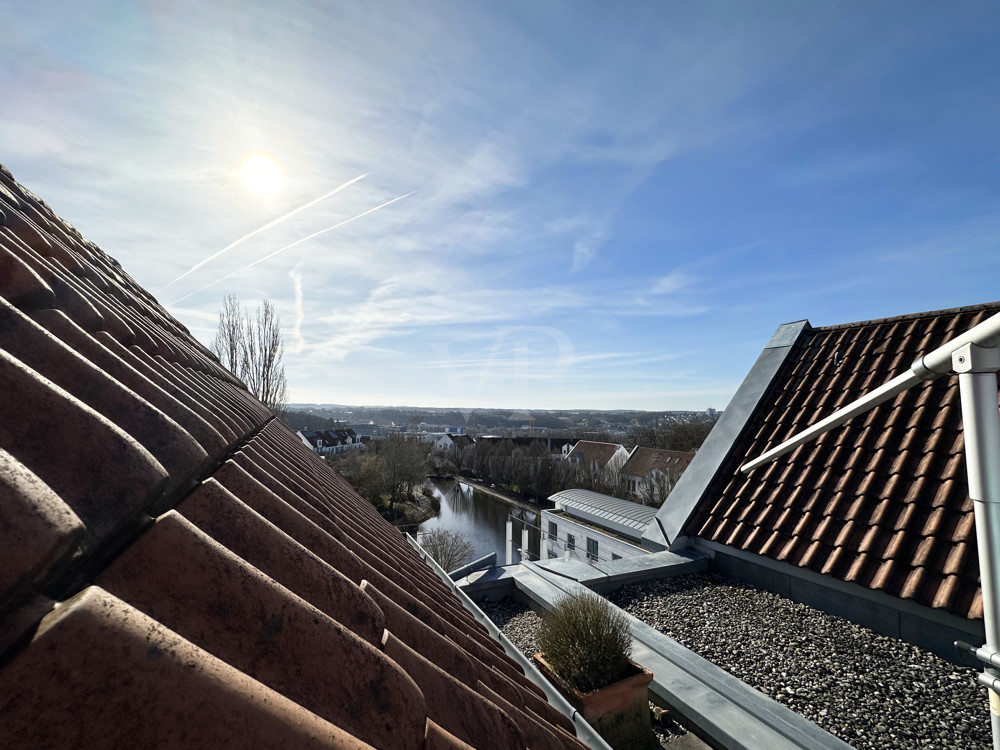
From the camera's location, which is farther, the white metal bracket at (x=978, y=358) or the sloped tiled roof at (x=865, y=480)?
the sloped tiled roof at (x=865, y=480)

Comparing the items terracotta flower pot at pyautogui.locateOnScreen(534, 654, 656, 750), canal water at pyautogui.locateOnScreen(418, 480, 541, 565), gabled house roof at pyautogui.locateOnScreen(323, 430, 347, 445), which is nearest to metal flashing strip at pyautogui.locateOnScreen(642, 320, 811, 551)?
terracotta flower pot at pyautogui.locateOnScreen(534, 654, 656, 750)

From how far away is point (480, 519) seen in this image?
37.3 meters

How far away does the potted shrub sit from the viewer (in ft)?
11.5

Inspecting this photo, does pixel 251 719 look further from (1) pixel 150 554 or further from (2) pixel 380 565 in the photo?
(2) pixel 380 565

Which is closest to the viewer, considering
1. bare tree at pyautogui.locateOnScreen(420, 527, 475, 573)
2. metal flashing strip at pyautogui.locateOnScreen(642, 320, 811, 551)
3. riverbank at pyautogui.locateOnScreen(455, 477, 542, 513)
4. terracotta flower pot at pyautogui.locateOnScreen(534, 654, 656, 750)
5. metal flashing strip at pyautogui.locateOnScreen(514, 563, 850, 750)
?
metal flashing strip at pyautogui.locateOnScreen(514, 563, 850, 750)

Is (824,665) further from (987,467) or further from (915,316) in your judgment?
(915,316)

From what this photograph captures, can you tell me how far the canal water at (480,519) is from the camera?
27.6 meters

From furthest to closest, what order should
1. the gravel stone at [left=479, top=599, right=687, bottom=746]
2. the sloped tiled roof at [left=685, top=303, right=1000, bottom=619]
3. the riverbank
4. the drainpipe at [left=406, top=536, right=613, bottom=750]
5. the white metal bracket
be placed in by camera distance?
the riverbank, the sloped tiled roof at [left=685, top=303, right=1000, bottom=619], the gravel stone at [left=479, top=599, right=687, bottom=746], the white metal bracket, the drainpipe at [left=406, top=536, right=613, bottom=750]

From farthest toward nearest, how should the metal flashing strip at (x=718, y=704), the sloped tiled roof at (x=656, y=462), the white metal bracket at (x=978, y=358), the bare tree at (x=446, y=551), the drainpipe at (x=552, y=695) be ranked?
the sloped tiled roof at (x=656, y=462), the bare tree at (x=446, y=551), the metal flashing strip at (x=718, y=704), the white metal bracket at (x=978, y=358), the drainpipe at (x=552, y=695)

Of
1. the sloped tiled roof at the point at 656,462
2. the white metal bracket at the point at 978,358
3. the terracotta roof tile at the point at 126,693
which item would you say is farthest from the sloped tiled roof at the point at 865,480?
the sloped tiled roof at the point at 656,462

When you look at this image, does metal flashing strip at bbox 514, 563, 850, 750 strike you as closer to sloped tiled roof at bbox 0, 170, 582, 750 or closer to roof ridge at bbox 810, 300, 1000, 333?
sloped tiled roof at bbox 0, 170, 582, 750

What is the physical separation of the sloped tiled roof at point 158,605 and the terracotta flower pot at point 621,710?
258 cm

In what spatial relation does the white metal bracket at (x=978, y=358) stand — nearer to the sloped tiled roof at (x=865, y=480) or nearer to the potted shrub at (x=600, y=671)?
the sloped tiled roof at (x=865, y=480)

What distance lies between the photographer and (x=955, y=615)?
3695 millimetres
